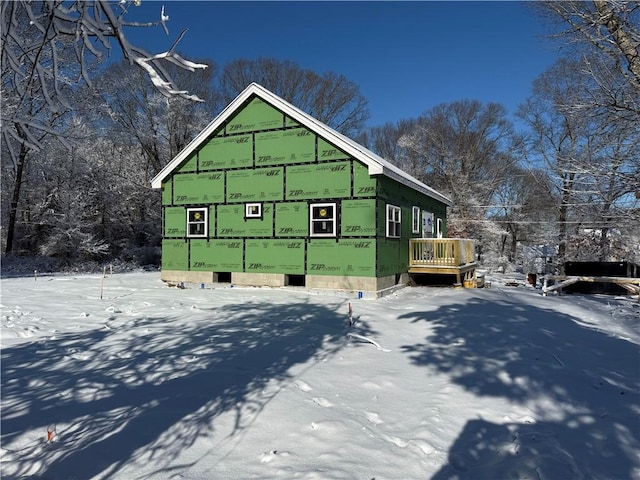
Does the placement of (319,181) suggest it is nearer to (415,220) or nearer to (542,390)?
(415,220)

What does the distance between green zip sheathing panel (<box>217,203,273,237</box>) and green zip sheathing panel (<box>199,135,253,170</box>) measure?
1684 mm

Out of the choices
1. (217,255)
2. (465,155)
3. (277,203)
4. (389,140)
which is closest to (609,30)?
(277,203)

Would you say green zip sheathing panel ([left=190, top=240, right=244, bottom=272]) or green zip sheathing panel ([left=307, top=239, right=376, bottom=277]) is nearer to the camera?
green zip sheathing panel ([left=307, top=239, right=376, bottom=277])

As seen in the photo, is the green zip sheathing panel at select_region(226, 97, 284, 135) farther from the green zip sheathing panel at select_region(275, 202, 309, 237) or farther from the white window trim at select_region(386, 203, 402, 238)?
the white window trim at select_region(386, 203, 402, 238)

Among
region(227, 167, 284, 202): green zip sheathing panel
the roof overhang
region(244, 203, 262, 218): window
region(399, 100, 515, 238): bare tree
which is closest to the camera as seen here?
the roof overhang

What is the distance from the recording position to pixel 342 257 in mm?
13875

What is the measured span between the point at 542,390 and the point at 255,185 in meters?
12.0

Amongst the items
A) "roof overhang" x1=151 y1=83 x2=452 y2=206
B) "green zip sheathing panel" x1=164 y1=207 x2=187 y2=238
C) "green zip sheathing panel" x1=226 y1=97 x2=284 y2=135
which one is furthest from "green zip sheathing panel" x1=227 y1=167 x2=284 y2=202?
"green zip sheathing panel" x1=164 y1=207 x2=187 y2=238

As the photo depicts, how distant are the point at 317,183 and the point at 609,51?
879 cm

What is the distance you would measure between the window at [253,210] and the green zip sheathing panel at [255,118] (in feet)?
9.40

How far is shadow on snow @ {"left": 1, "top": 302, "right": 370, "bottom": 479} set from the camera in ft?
12.3

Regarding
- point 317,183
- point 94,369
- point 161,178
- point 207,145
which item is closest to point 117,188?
point 161,178

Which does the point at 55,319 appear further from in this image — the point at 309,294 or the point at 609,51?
the point at 609,51

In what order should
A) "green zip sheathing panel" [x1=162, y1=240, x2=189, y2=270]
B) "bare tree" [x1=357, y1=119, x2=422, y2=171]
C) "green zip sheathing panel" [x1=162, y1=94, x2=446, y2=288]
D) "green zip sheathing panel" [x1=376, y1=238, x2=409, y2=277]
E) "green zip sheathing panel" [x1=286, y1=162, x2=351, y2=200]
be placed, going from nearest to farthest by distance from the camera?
"green zip sheathing panel" [x1=376, y1=238, x2=409, y2=277]
"green zip sheathing panel" [x1=162, y1=94, x2=446, y2=288]
"green zip sheathing panel" [x1=286, y1=162, x2=351, y2=200]
"green zip sheathing panel" [x1=162, y1=240, x2=189, y2=270]
"bare tree" [x1=357, y1=119, x2=422, y2=171]
